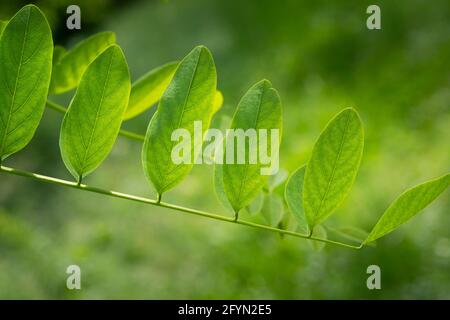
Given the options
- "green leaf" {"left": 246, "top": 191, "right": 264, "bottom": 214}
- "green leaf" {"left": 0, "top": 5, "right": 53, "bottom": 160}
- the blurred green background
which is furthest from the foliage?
the blurred green background

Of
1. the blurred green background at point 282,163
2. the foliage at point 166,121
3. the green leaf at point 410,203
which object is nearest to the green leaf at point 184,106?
the foliage at point 166,121

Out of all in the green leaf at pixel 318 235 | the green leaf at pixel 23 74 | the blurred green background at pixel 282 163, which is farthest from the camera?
the blurred green background at pixel 282 163

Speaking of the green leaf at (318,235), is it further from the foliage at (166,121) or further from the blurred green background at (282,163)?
the blurred green background at (282,163)

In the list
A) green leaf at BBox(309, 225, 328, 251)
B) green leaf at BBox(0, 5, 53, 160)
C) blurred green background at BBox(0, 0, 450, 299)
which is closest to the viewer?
green leaf at BBox(0, 5, 53, 160)

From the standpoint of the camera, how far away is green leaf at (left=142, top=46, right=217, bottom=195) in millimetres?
336

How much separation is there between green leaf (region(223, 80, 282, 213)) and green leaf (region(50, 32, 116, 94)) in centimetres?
17

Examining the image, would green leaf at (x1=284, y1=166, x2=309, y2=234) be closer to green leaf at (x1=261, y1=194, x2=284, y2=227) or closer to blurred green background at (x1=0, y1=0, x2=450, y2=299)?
green leaf at (x1=261, y1=194, x2=284, y2=227)

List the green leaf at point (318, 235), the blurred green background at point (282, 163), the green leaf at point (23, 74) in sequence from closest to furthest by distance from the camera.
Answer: the green leaf at point (23, 74), the green leaf at point (318, 235), the blurred green background at point (282, 163)

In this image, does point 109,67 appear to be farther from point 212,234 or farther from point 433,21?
point 433,21

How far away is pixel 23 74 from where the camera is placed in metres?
0.33

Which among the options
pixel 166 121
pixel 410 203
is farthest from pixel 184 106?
pixel 410 203

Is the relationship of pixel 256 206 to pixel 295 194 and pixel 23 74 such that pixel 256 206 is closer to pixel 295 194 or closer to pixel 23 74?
pixel 295 194

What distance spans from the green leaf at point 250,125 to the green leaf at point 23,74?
0.35 ft

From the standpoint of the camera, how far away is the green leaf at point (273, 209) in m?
0.49
